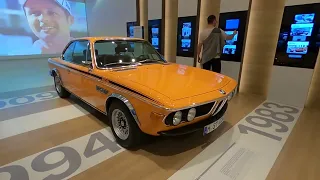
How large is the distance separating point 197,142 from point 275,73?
2.76 m

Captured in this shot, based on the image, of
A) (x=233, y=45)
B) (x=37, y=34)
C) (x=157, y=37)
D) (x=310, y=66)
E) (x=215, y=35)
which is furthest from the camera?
(x=37, y=34)

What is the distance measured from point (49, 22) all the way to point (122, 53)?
26.9 feet

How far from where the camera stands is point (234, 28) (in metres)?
4.40

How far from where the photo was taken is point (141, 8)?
6.40 metres

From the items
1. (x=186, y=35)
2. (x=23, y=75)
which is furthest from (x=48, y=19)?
(x=186, y=35)

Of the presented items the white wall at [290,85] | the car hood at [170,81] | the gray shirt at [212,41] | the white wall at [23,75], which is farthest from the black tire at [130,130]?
the white wall at [23,75]

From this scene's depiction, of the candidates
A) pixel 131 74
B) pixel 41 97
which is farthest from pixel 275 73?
pixel 41 97

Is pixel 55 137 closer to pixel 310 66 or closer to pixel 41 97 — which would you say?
pixel 41 97

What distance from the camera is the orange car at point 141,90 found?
1748 mm

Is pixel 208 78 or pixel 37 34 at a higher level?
pixel 37 34

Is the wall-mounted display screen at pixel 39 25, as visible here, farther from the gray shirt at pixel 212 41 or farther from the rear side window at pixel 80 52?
the gray shirt at pixel 212 41

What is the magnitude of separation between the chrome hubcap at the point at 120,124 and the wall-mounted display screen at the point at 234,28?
345 centimetres

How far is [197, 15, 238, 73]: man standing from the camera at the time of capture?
153 inches

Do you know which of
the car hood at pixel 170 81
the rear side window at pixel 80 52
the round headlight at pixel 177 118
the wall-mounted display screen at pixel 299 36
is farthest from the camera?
the wall-mounted display screen at pixel 299 36
